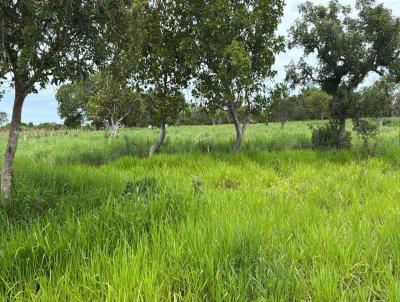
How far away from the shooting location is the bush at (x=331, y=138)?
651 inches

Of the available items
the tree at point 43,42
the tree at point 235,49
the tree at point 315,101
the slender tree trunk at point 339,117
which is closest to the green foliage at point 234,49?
the tree at point 235,49

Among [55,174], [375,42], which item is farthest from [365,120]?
[55,174]

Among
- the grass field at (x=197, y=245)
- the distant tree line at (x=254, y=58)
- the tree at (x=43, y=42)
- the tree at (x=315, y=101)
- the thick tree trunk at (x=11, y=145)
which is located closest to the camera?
the grass field at (x=197, y=245)

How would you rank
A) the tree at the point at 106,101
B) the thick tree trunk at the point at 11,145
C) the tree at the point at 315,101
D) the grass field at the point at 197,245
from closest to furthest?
the grass field at the point at 197,245 < the thick tree trunk at the point at 11,145 < the tree at the point at 106,101 < the tree at the point at 315,101

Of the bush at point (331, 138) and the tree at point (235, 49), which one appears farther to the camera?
the bush at point (331, 138)

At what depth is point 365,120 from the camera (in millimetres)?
15242

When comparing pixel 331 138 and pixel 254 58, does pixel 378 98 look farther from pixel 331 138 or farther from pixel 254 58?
pixel 254 58

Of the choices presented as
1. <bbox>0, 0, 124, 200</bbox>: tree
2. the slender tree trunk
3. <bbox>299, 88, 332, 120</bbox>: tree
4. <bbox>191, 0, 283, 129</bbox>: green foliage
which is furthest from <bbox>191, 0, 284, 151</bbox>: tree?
<bbox>299, 88, 332, 120</bbox>: tree

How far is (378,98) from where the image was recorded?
14.8 m

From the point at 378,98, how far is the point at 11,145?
1371cm

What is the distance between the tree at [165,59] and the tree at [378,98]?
7.57 meters

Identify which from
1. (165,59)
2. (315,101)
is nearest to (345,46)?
(165,59)

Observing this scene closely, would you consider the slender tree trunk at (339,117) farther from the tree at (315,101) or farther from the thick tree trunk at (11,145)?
the tree at (315,101)

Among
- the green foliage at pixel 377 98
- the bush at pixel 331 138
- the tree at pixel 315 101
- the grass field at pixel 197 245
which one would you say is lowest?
the grass field at pixel 197 245
